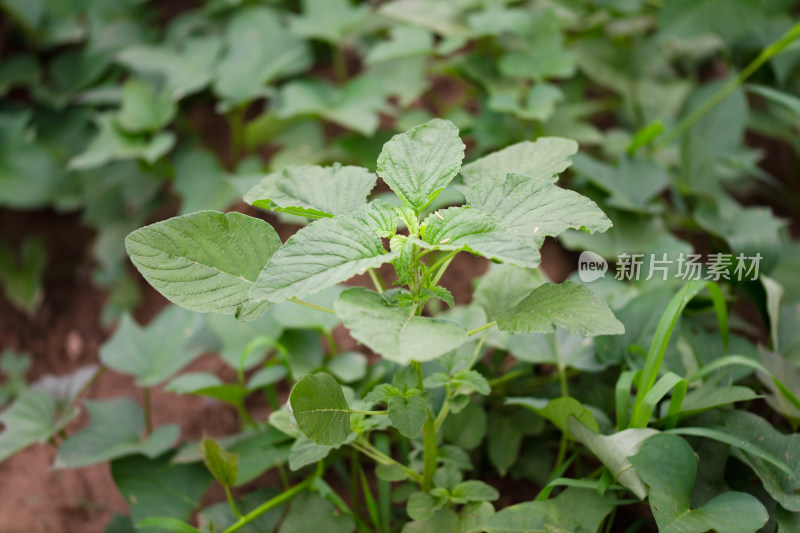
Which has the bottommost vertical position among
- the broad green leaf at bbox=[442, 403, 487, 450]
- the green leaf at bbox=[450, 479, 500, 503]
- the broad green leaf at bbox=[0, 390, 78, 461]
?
the broad green leaf at bbox=[0, 390, 78, 461]

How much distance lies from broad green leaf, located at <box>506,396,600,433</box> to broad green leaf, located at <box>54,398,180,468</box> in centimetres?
67

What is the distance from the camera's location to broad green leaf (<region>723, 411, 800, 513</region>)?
3.10ft

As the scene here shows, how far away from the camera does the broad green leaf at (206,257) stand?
2.73 feet

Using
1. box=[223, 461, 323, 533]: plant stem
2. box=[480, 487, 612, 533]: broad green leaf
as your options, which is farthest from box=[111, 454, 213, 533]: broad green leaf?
box=[480, 487, 612, 533]: broad green leaf

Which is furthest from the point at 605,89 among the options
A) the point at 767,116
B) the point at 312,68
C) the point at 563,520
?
the point at 563,520

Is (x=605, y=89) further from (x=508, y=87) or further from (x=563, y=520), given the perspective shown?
(x=563, y=520)

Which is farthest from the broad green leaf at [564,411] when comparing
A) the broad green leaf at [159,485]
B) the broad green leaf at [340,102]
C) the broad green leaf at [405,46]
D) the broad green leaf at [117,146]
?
the broad green leaf at [117,146]

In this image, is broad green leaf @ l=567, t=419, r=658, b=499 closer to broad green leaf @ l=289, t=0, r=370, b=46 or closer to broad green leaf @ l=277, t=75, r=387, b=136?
broad green leaf @ l=277, t=75, r=387, b=136

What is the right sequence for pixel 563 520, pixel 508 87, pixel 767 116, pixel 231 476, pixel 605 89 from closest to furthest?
pixel 563 520 < pixel 231 476 < pixel 508 87 < pixel 767 116 < pixel 605 89

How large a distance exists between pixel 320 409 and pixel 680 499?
0.53 metres

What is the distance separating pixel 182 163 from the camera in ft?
6.13

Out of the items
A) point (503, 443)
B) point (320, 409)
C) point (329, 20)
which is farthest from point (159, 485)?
point (329, 20)

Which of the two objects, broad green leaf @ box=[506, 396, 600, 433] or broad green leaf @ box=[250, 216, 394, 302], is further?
broad green leaf @ box=[506, 396, 600, 433]

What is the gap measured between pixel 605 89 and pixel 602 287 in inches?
37.7
